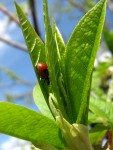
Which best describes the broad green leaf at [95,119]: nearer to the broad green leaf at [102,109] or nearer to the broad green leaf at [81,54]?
the broad green leaf at [102,109]

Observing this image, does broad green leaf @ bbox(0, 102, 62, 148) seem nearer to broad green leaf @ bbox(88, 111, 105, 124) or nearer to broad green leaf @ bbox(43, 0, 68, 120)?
broad green leaf @ bbox(43, 0, 68, 120)

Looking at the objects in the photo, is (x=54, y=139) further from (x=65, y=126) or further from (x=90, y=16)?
(x=90, y=16)

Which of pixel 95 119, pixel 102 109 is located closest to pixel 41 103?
pixel 102 109

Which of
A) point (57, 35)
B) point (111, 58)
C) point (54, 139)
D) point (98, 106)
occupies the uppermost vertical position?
point (57, 35)

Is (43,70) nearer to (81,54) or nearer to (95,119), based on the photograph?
(81,54)

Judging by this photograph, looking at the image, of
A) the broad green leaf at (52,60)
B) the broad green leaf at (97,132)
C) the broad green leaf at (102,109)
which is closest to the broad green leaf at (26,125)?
the broad green leaf at (52,60)

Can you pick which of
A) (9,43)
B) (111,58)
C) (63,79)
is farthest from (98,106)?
(9,43)
